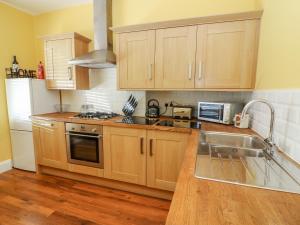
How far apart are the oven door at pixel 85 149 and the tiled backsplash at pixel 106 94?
60 centimetres

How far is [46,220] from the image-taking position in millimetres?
1604

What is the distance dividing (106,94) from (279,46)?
212 cm

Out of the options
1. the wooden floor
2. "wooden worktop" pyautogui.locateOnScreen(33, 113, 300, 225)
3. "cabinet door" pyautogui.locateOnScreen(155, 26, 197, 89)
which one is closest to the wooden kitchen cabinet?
the wooden floor

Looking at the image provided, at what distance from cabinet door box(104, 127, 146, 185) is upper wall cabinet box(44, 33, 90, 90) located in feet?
3.23

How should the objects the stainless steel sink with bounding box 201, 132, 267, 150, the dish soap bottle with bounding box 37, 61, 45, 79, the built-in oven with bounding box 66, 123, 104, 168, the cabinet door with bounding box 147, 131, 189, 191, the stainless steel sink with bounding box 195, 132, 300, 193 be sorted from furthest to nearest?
the dish soap bottle with bounding box 37, 61, 45, 79, the built-in oven with bounding box 66, 123, 104, 168, the cabinet door with bounding box 147, 131, 189, 191, the stainless steel sink with bounding box 201, 132, 267, 150, the stainless steel sink with bounding box 195, 132, 300, 193

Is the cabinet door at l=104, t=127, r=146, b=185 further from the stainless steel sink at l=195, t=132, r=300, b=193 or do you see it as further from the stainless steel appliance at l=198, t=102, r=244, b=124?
the stainless steel sink at l=195, t=132, r=300, b=193

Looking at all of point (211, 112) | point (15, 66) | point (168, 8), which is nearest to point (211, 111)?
point (211, 112)

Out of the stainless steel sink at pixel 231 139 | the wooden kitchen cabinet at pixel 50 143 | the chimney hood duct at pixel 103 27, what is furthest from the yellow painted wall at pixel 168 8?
the wooden kitchen cabinet at pixel 50 143

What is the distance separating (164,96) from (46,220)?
1933 mm

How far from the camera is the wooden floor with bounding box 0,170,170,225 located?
161cm

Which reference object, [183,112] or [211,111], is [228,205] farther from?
[183,112]

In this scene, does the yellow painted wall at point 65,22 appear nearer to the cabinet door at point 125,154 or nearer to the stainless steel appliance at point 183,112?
the cabinet door at point 125,154

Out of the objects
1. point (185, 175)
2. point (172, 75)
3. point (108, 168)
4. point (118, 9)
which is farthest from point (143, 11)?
point (185, 175)

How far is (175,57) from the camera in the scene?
1898mm
